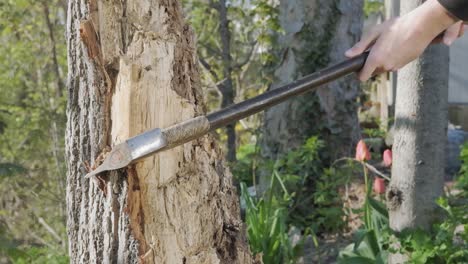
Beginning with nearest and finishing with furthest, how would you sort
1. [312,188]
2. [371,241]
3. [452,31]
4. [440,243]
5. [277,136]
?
[452,31], [440,243], [371,241], [312,188], [277,136]

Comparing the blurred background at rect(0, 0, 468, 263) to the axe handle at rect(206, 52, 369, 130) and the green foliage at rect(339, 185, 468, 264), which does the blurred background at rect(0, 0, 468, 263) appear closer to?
the green foliage at rect(339, 185, 468, 264)

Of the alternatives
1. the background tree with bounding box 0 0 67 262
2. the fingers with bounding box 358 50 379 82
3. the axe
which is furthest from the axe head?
the background tree with bounding box 0 0 67 262

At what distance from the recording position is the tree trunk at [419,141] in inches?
128

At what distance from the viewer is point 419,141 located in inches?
131

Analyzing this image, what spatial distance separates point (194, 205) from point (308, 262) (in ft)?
8.38

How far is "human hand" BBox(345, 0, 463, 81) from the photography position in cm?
175

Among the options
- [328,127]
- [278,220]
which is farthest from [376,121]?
[278,220]

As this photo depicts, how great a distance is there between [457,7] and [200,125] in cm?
76

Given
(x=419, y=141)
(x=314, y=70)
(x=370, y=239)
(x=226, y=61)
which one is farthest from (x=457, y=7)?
(x=226, y=61)

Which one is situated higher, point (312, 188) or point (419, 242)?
point (312, 188)

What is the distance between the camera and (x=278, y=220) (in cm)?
384

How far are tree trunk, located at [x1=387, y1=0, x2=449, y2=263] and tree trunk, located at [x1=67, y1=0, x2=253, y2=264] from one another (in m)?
1.71

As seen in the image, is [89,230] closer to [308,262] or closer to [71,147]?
[71,147]

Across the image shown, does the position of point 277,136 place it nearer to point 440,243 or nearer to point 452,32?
point 440,243
